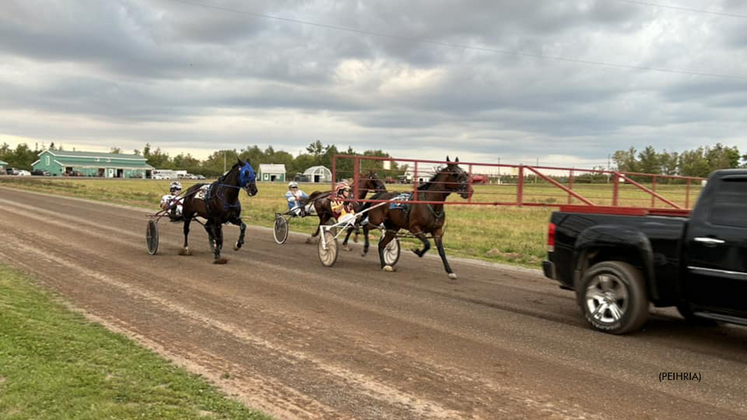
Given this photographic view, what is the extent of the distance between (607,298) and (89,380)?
5.83 meters

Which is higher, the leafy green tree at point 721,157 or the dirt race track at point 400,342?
the leafy green tree at point 721,157

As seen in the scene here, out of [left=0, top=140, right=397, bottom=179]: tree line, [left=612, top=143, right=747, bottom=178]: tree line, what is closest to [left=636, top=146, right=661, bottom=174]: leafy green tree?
[left=612, top=143, right=747, bottom=178]: tree line

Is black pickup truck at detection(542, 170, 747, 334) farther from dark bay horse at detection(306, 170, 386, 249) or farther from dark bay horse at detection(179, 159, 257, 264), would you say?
dark bay horse at detection(179, 159, 257, 264)

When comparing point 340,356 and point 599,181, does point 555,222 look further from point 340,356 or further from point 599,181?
point 599,181

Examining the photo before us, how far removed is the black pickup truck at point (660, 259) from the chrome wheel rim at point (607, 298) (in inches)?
0.5

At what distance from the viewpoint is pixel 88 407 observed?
4.10 metres

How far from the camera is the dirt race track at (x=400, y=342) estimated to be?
454 cm

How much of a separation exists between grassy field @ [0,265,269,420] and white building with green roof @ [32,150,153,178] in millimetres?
136133

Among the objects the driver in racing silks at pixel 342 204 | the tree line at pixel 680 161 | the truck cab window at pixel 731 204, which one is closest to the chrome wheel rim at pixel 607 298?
the truck cab window at pixel 731 204

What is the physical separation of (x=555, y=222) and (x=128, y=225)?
56.3ft

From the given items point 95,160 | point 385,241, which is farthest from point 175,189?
point 95,160

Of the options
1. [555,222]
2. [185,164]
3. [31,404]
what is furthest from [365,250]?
[185,164]

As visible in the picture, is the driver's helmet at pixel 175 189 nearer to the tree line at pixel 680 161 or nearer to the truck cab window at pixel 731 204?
the truck cab window at pixel 731 204

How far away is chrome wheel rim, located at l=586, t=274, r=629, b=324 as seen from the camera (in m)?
6.63
